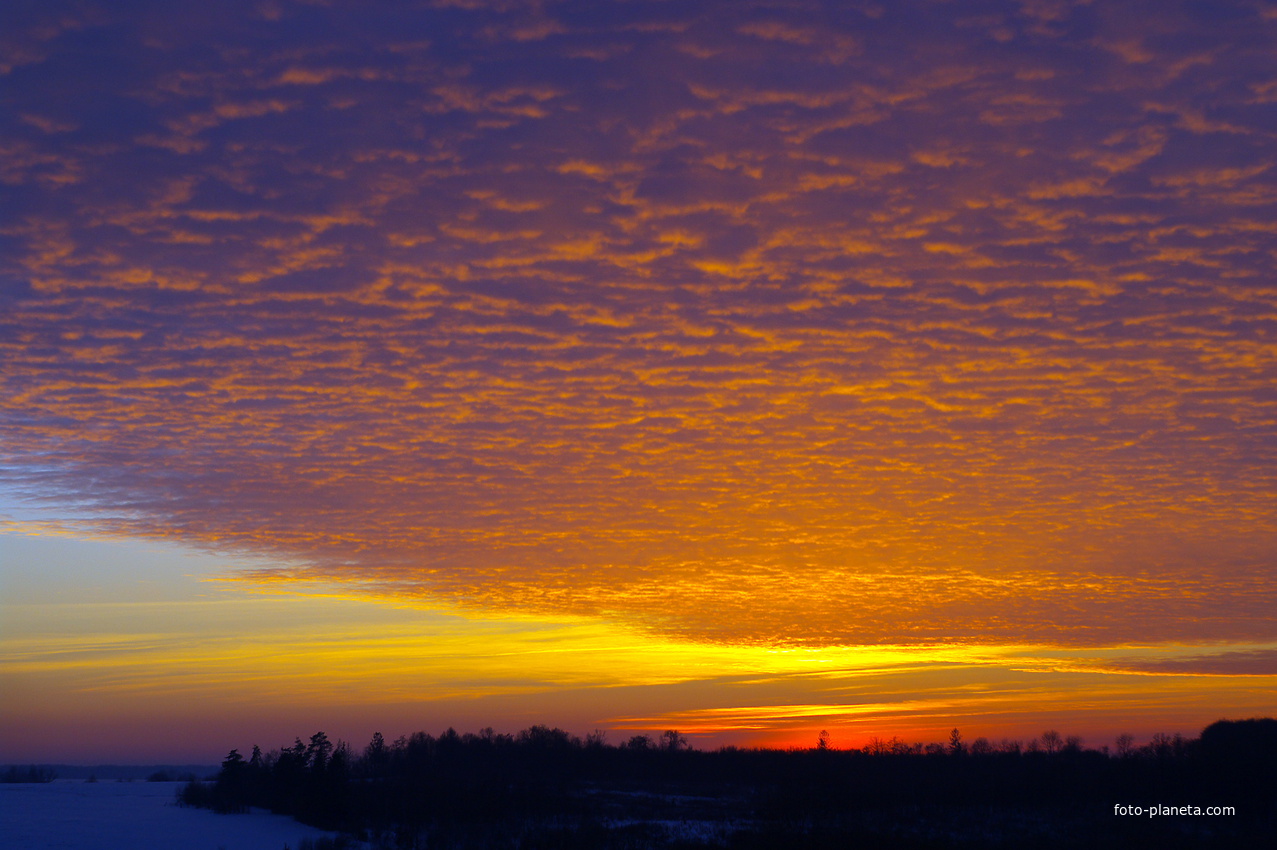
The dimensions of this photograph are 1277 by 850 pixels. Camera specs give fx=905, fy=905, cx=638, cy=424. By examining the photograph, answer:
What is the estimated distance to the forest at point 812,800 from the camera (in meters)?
50.9

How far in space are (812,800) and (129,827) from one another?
49.4 metres

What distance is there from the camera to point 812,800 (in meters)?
73.8

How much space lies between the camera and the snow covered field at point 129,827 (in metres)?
41.5

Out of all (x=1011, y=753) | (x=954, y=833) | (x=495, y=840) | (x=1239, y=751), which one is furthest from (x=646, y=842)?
(x=1011, y=753)

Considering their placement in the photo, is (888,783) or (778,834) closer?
(778,834)

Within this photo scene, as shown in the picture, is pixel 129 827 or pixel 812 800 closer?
pixel 129 827

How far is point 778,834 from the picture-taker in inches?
2010

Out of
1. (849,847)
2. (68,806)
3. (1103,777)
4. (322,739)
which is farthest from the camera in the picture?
(1103,777)

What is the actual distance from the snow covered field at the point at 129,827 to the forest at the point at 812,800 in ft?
11.6

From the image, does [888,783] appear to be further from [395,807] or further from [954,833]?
[395,807]

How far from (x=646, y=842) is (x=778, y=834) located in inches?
326

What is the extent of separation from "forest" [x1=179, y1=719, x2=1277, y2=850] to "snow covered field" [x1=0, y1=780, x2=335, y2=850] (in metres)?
3.53

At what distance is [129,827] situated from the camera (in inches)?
1889

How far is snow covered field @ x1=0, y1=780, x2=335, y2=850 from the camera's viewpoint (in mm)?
41531
